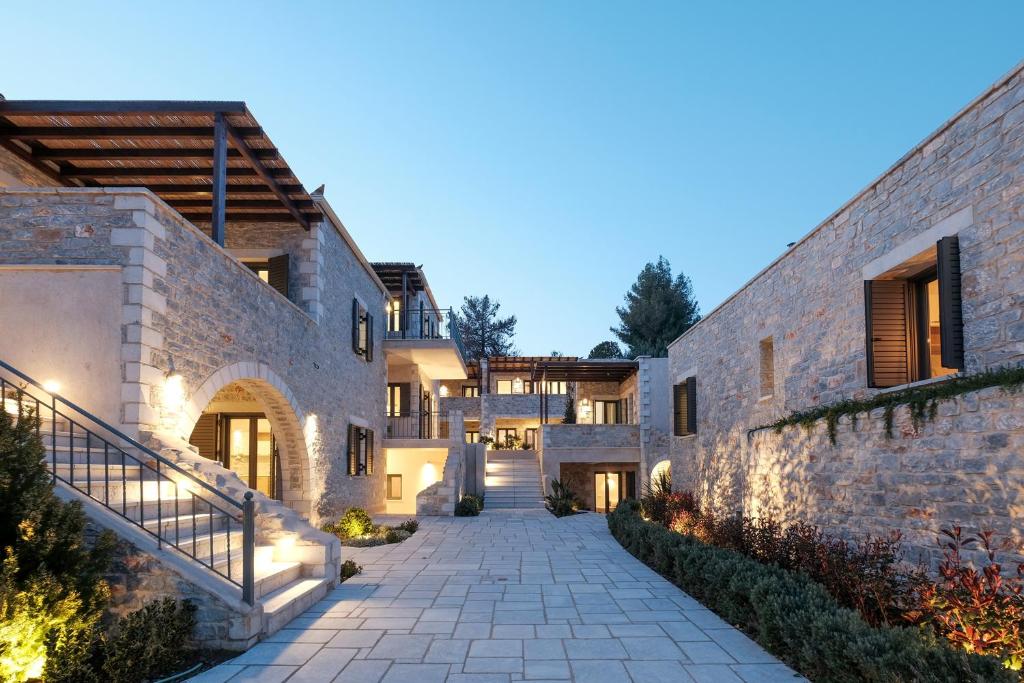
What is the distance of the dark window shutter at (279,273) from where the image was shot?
1321 cm

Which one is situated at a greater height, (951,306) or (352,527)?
(951,306)

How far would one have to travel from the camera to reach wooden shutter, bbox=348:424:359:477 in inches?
618

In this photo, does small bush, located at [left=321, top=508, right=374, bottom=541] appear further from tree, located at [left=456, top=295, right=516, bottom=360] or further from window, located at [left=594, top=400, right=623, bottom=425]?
tree, located at [left=456, top=295, right=516, bottom=360]

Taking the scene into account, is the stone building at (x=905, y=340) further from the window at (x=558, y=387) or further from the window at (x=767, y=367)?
the window at (x=558, y=387)

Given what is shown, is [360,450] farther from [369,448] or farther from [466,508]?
[466,508]

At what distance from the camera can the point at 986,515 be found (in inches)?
192

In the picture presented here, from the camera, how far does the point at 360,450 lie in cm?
1697

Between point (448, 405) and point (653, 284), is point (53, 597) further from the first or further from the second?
point (653, 284)

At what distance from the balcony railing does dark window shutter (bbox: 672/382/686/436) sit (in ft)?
20.1

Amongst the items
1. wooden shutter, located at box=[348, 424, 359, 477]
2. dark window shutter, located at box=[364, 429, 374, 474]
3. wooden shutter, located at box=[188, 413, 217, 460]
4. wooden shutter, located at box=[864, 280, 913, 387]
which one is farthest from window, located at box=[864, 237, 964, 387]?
dark window shutter, located at box=[364, 429, 374, 474]

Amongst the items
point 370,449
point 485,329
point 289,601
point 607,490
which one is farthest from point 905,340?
point 485,329

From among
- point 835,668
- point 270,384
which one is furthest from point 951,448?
point 270,384

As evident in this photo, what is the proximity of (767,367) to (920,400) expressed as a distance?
5681mm

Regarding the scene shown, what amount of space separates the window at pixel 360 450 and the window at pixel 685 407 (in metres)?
7.72
